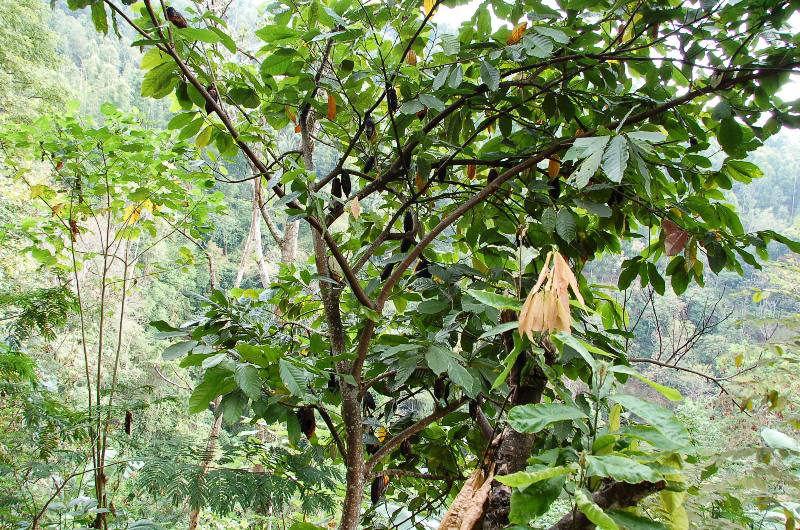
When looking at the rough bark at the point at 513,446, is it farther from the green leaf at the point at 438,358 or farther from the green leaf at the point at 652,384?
the green leaf at the point at 652,384

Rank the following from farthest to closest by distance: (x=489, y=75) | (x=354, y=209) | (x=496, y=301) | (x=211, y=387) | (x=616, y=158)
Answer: (x=354, y=209) < (x=489, y=75) < (x=211, y=387) < (x=616, y=158) < (x=496, y=301)

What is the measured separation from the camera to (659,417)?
0.40 meters

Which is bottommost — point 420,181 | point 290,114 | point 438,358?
point 438,358

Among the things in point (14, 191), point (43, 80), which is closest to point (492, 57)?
point (14, 191)

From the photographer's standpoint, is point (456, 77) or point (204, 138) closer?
point (456, 77)

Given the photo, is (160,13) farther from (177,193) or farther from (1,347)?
(1,347)

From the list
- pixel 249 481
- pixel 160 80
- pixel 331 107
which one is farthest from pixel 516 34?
pixel 249 481

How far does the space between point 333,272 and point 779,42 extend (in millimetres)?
913

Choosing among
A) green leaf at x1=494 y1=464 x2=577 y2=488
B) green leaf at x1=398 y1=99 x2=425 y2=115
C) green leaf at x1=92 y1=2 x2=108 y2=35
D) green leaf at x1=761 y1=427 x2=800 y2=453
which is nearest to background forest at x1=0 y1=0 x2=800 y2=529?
green leaf at x1=761 y1=427 x2=800 y2=453

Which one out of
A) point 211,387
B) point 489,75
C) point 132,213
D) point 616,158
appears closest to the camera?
point 616,158

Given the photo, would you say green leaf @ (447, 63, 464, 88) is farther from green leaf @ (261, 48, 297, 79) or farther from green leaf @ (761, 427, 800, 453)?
green leaf @ (761, 427, 800, 453)

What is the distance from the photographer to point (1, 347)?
1.87 m

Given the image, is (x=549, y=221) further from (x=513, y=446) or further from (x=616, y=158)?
(x=513, y=446)

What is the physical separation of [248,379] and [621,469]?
0.46 metres
